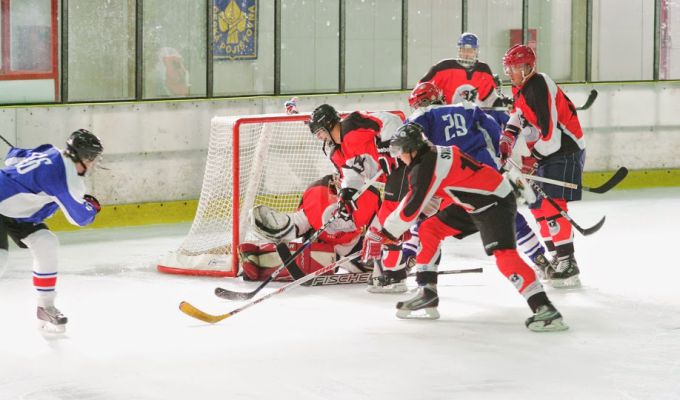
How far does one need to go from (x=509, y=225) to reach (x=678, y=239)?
3046mm

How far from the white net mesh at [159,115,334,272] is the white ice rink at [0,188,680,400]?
34cm

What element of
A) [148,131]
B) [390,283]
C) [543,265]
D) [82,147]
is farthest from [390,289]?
[148,131]

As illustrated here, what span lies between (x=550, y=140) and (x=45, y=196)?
2551mm

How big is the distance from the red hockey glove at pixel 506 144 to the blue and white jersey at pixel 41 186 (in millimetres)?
2111

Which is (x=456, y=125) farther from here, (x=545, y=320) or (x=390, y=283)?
(x=545, y=320)


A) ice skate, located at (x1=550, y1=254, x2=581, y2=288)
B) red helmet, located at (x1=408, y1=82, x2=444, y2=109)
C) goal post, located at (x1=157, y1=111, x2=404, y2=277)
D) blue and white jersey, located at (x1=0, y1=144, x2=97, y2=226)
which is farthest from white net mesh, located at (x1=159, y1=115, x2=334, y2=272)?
blue and white jersey, located at (x1=0, y1=144, x2=97, y2=226)

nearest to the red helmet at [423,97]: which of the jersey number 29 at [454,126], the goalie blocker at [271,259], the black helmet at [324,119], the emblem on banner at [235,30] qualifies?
the jersey number 29 at [454,126]

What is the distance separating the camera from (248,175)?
7.29 meters

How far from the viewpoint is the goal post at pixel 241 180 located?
23.2ft

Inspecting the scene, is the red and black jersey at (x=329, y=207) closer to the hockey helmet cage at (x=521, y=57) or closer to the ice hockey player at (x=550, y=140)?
the ice hockey player at (x=550, y=140)

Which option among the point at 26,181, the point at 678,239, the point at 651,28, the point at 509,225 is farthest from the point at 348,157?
the point at 651,28

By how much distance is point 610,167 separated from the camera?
11.0m

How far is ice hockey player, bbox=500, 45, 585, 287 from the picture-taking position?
658 cm

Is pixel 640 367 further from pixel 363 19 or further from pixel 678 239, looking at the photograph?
pixel 363 19
